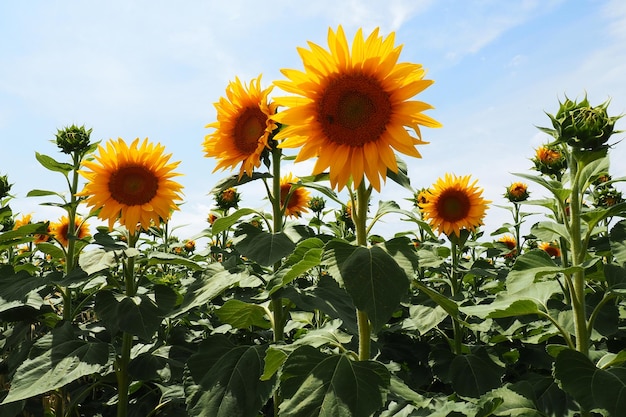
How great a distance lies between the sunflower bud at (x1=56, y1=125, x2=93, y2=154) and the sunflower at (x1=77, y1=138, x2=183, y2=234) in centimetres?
33

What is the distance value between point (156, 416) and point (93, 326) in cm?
82

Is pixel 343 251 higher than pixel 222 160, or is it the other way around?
pixel 222 160

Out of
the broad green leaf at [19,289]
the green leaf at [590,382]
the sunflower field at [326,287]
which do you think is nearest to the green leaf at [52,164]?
the sunflower field at [326,287]

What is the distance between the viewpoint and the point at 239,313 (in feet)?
7.30

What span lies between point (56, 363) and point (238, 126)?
146cm

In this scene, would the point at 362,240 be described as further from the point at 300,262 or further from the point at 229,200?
the point at 229,200

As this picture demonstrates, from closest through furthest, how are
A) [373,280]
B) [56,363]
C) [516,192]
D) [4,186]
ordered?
[373,280] < [56,363] < [4,186] < [516,192]

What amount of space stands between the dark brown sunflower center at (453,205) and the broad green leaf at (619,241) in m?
2.16

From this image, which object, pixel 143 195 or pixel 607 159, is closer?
pixel 607 159

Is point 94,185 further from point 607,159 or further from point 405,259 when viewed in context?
point 607,159

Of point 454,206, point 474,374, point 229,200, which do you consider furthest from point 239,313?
point 229,200

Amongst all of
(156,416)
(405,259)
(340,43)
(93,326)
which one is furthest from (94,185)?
(405,259)

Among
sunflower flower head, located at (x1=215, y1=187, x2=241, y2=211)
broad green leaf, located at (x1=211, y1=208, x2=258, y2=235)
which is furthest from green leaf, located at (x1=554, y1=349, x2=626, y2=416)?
sunflower flower head, located at (x1=215, y1=187, x2=241, y2=211)

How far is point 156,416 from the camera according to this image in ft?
9.34
